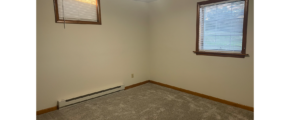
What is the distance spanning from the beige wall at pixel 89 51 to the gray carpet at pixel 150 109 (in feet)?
1.28

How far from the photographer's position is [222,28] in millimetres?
3041

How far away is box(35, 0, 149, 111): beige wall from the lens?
284cm

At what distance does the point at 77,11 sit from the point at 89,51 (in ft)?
2.63

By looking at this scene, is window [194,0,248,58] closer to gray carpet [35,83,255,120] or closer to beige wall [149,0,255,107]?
beige wall [149,0,255,107]

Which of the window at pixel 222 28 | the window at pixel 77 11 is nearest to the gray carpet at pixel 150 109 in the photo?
the window at pixel 222 28

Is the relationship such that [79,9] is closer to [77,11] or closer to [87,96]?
[77,11]

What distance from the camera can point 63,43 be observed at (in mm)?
3035

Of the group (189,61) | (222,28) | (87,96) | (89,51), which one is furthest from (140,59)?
(222,28)

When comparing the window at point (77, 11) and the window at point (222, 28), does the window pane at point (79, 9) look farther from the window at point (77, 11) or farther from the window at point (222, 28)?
the window at point (222, 28)

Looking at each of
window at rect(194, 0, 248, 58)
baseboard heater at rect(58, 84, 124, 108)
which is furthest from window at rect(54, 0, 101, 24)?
window at rect(194, 0, 248, 58)

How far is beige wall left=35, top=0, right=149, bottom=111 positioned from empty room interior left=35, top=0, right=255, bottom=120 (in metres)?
0.02
